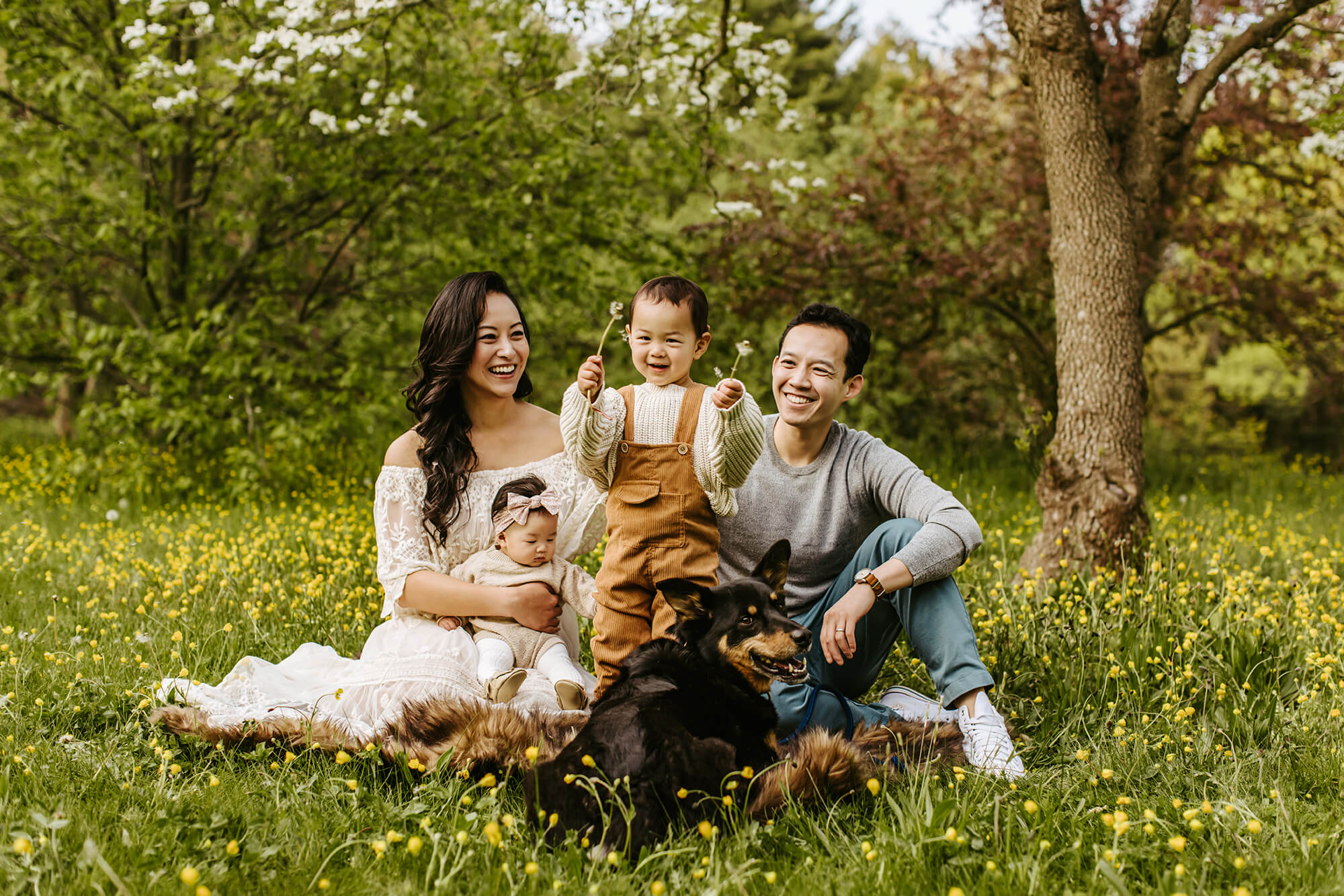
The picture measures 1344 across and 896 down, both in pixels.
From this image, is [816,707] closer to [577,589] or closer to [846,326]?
[577,589]

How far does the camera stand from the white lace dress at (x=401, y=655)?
3.02m

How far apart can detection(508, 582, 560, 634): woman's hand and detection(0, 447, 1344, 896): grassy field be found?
0.68m

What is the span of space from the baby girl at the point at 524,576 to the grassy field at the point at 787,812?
1.84 feet

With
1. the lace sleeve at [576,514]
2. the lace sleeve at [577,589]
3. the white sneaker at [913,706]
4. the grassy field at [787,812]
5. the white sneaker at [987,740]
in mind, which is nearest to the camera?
the grassy field at [787,812]

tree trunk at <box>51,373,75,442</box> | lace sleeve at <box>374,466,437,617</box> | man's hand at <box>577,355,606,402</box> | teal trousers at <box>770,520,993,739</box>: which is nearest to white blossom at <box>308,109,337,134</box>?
lace sleeve at <box>374,466,437,617</box>

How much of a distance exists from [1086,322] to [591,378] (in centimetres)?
312

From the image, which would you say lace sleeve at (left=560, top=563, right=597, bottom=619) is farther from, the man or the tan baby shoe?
the man

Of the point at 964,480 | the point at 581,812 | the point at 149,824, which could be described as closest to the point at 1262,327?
the point at 964,480

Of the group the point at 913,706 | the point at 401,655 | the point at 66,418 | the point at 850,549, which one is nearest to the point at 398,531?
the point at 401,655

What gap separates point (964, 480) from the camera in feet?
24.1

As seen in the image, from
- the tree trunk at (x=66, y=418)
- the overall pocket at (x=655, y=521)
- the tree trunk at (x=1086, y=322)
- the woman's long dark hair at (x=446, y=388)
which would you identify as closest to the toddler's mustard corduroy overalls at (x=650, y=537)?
the overall pocket at (x=655, y=521)

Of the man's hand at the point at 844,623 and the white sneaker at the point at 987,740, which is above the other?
the man's hand at the point at 844,623

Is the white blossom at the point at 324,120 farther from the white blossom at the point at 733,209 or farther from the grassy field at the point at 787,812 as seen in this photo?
the grassy field at the point at 787,812

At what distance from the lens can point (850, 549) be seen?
3.27 meters
